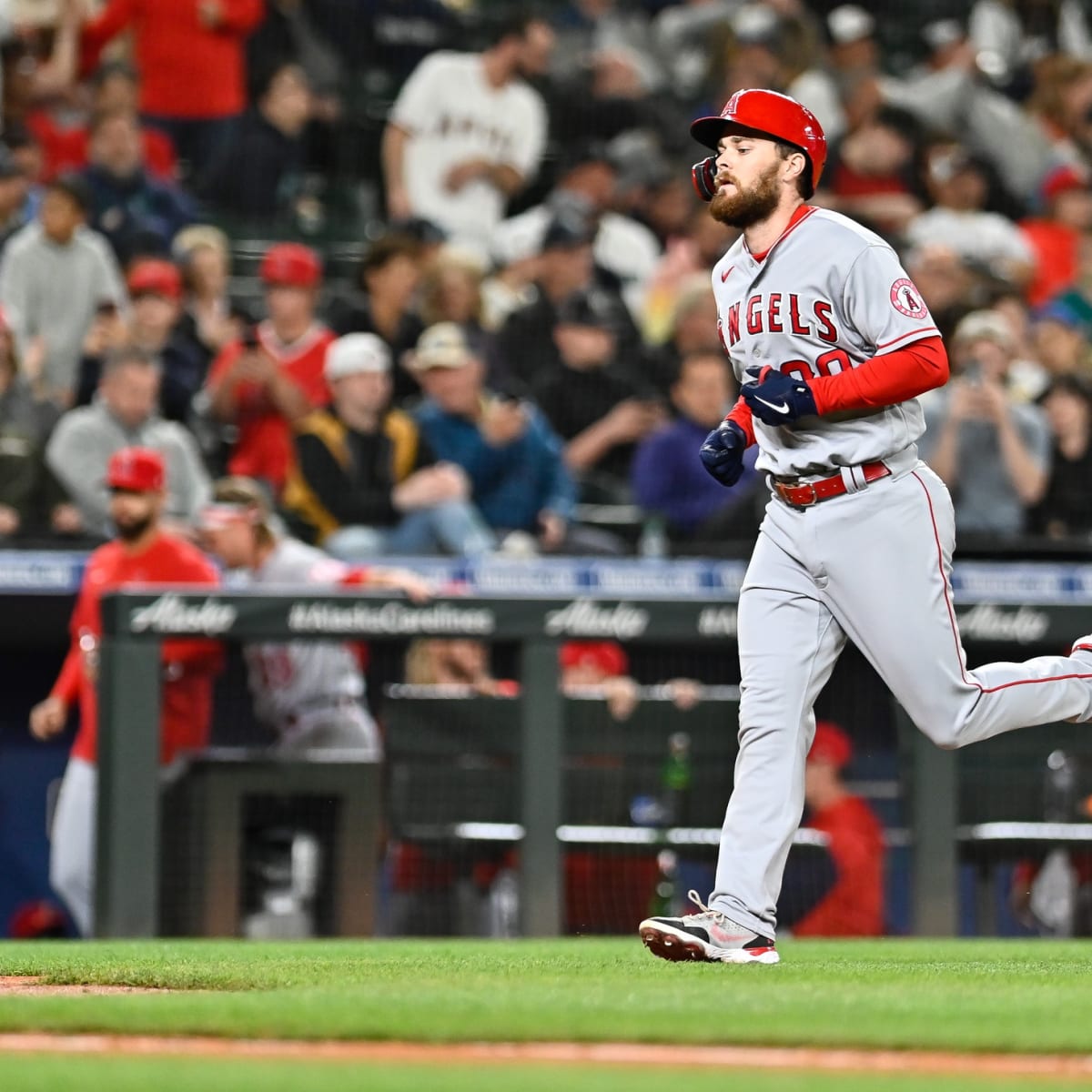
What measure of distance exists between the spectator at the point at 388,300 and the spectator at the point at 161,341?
791 mm

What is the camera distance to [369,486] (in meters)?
9.09

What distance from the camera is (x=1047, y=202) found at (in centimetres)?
1227

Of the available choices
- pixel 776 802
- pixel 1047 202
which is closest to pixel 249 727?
pixel 776 802

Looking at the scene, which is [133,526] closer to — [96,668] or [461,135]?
[96,668]

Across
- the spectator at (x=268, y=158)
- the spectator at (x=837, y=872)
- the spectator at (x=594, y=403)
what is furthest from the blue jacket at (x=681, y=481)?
the spectator at (x=268, y=158)

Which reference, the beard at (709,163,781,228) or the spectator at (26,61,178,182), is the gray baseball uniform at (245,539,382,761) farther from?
the spectator at (26,61,178,182)

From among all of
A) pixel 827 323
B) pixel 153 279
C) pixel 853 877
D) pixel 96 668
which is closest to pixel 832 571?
pixel 827 323

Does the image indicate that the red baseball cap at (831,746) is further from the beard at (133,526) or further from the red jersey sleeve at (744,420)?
the red jersey sleeve at (744,420)

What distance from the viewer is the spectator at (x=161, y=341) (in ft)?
30.0

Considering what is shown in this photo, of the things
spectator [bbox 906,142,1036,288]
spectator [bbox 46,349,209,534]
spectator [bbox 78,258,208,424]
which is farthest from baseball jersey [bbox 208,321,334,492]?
spectator [bbox 906,142,1036,288]

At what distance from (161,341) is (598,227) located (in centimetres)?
287

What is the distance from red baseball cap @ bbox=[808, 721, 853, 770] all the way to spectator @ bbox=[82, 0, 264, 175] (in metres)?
4.84

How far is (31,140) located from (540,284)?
2.46m

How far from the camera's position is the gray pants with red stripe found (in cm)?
445
